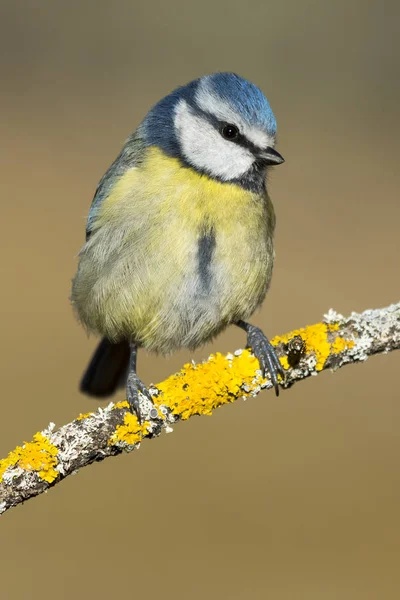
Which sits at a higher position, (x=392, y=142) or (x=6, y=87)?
(x=6, y=87)

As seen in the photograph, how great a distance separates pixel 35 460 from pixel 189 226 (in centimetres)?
96

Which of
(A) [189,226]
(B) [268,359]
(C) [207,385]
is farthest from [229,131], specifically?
(C) [207,385]

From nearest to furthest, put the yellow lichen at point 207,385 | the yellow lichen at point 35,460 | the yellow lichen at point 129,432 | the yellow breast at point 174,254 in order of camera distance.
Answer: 1. the yellow lichen at point 35,460
2. the yellow lichen at point 129,432
3. the yellow lichen at point 207,385
4. the yellow breast at point 174,254

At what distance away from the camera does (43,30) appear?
5656mm

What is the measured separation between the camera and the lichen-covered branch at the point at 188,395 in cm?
201

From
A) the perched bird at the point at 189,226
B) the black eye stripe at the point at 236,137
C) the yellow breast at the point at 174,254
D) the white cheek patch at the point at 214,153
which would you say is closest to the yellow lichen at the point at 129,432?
the perched bird at the point at 189,226

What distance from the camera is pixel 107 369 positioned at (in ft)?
10.8

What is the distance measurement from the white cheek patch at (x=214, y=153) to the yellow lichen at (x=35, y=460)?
112 centimetres

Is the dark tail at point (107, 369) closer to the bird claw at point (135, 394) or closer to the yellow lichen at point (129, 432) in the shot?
the bird claw at point (135, 394)

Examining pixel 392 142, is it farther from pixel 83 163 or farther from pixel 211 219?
pixel 211 219

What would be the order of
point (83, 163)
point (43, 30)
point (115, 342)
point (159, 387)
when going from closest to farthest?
point (159, 387) → point (115, 342) → point (83, 163) → point (43, 30)

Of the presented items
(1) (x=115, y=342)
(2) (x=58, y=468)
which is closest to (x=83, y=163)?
(1) (x=115, y=342)

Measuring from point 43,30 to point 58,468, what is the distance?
14.2 ft

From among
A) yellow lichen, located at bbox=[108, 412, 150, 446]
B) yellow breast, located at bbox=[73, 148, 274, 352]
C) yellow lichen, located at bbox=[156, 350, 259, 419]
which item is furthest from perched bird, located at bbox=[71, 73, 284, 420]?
yellow lichen, located at bbox=[108, 412, 150, 446]
